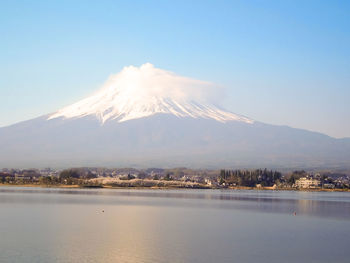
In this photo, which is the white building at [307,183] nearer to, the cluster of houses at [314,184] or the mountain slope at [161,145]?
the cluster of houses at [314,184]

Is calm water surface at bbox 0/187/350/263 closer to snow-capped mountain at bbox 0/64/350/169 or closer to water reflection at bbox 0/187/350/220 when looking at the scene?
water reflection at bbox 0/187/350/220

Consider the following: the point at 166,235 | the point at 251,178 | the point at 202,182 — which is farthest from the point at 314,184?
the point at 166,235

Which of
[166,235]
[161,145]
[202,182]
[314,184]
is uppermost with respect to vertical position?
[161,145]

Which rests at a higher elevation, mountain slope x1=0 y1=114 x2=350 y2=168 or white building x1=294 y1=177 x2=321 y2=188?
mountain slope x1=0 y1=114 x2=350 y2=168

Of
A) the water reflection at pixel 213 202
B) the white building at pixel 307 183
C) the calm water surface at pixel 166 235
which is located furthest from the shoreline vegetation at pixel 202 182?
the calm water surface at pixel 166 235

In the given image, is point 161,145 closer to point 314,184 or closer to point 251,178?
point 314,184

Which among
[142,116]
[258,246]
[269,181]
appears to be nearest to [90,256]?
[258,246]

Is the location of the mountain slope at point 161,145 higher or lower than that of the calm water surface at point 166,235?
higher

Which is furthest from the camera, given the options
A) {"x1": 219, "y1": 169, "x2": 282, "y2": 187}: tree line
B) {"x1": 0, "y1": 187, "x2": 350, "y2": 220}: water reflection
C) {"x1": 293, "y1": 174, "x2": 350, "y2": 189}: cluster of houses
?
{"x1": 293, "y1": 174, "x2": 350, "y2": 189}: cluster of houses

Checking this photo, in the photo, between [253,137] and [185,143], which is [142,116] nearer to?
[185,143]

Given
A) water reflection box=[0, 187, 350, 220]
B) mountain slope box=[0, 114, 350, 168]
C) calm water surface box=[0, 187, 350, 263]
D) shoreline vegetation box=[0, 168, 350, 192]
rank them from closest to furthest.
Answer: calm water surface box=[0, 187, 350, 263]
water reflection box=[0, 187, 350, 220]
shoreline vegetation box=[0, 168, 350, 192]
mountain slope box=[0, 114, 350, 168]

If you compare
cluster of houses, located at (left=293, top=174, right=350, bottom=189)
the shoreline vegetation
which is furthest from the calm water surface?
cluster of houses, located at (left=293, top=174, right=350, bottom=189)

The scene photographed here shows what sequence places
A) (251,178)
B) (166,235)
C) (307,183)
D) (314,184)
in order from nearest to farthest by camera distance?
(166,235) < (251,178) < (314,184) < (307,183)

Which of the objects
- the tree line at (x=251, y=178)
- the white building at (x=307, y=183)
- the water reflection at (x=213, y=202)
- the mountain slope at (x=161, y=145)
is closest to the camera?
the water reflection at (x=213, y=202)
